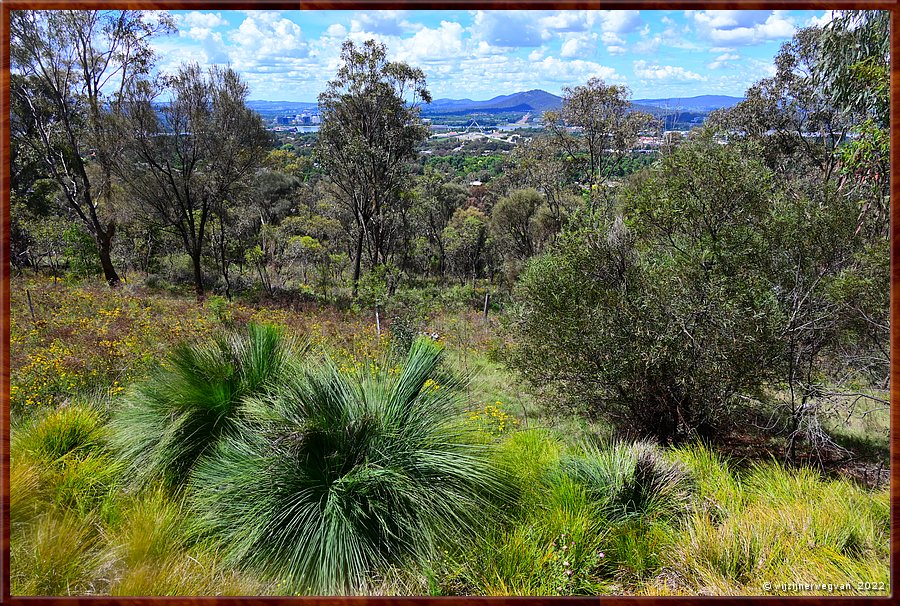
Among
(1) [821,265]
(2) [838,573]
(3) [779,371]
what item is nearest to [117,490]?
(2) [838,573]

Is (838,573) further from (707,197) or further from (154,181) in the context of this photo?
(154,181)

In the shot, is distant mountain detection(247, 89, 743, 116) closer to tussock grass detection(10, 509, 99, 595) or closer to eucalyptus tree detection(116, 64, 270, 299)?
→ tussock grass detection(10, 509, 99, 595)

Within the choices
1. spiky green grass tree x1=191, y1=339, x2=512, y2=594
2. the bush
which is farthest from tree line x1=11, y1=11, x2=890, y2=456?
spiky green grass tree x1=191, y1=339, x2=512, y2=594

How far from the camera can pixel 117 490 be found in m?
3.67

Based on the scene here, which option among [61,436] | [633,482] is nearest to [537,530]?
[633,482]

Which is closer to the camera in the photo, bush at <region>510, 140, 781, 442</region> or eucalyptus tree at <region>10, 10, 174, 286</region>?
bush at <region>510, 140, 781, 442</region>

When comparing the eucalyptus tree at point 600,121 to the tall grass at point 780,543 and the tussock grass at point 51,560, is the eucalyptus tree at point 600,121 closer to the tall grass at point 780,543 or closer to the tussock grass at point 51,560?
the tall grass at point 780,543

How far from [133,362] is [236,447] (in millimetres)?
3846

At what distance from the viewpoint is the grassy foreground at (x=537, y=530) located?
286 centimetres

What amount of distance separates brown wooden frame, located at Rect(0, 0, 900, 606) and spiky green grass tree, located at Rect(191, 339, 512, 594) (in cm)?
41

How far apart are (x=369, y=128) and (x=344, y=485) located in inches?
Answer: 648

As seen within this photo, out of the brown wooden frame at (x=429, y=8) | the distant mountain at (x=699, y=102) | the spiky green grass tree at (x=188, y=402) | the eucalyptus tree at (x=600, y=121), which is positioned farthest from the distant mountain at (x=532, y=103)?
A: the eucalyptus tree at (x=600, y=121)

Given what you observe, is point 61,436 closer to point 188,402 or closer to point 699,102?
point 188,402

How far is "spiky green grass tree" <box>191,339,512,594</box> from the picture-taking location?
118 inches
